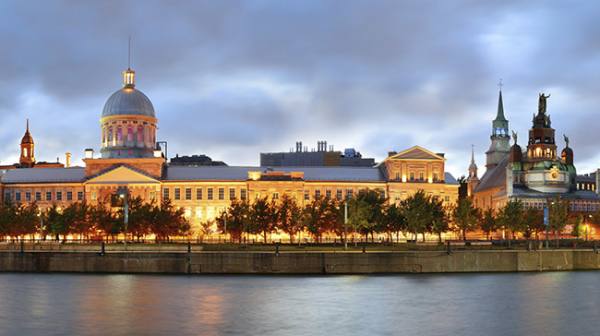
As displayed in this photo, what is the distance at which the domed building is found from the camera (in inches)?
6033

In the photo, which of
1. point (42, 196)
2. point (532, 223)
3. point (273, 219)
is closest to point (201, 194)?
point (42, 196)

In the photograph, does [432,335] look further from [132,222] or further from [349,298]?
[132,222]

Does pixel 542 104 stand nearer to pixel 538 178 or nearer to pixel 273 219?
pixel 538 178

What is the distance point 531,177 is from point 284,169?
5234cm

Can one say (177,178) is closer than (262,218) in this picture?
No

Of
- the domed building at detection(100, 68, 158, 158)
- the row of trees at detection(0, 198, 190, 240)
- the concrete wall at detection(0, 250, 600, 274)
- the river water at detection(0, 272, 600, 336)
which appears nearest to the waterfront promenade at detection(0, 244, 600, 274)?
the concrete wall at detection(0, 250, 600, 274)

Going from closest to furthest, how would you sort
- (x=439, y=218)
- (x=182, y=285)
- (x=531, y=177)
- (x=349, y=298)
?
(x=349, y=298) → (x=182, y=285) → (x=439, y=218) → (x=531, y=177)

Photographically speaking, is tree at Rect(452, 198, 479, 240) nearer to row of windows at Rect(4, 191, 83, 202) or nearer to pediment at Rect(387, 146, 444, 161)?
pediment at Rect(387, 146, 444, 161)

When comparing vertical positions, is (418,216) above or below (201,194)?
below

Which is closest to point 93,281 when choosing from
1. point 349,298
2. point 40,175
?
point 349,298

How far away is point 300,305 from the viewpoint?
57.7 metres

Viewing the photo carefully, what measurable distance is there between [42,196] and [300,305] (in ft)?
328

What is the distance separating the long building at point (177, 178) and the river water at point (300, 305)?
68.8 metres

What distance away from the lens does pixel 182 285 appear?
67.4 m
